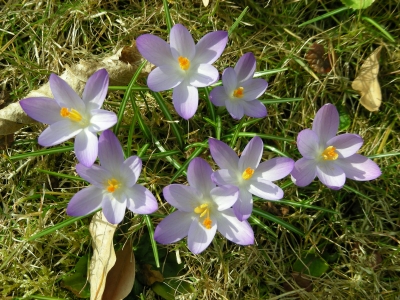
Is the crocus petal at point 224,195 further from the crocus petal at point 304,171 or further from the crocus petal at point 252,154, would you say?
the crocus petal at point 304,171

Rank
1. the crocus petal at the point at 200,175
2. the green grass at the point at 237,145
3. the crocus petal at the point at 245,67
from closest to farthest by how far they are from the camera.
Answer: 1. the crocus petal at the point at 200,175
2. the crocus petal at the point at 245,67
3. the green grass at the point at 237,145

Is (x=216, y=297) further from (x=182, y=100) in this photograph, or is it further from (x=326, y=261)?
(x=182, y=100)

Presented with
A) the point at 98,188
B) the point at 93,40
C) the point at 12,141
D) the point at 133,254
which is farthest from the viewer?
the point at 93,40

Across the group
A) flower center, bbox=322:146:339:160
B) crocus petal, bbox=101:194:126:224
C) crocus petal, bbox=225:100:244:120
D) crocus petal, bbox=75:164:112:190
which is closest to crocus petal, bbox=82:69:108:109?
crocus petal, bbox=75:164:112:190

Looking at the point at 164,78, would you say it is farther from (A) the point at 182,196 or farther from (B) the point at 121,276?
(B) the point at 121,276

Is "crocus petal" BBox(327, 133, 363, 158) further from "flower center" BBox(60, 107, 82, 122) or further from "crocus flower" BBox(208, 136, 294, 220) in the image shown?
"flower center" BBox(60, 107, 82, 122)

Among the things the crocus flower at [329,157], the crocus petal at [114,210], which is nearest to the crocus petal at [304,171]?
the crocus flower at [329,157]

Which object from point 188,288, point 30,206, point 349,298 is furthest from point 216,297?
point 30,206
